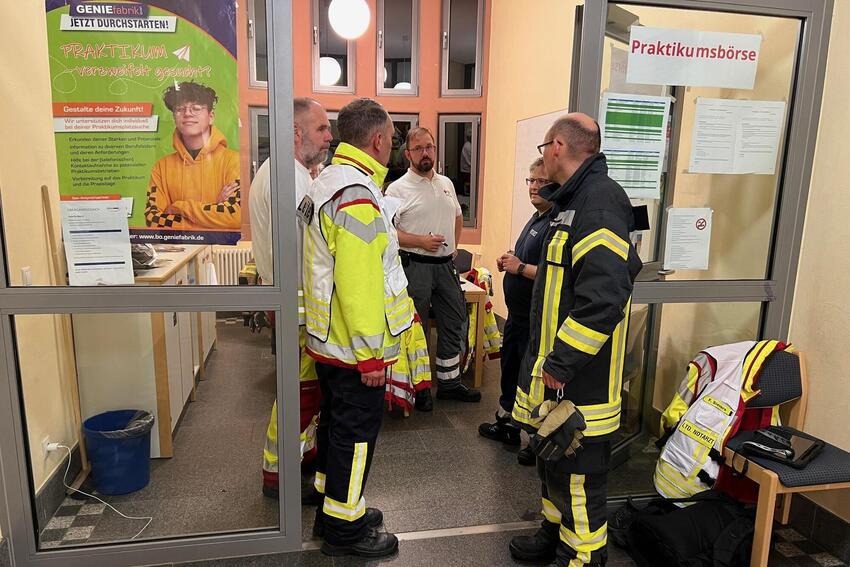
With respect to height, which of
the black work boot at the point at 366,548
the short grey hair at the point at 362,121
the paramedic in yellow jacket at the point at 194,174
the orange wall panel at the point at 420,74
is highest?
the orange wall panel at the point at 420,74

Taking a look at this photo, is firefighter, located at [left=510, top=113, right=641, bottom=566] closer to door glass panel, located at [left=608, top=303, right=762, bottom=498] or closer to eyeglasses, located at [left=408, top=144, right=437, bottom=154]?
door glass panel, located at [left=608, top=303, right=762, bottom=498]

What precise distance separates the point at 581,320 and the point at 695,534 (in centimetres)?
97

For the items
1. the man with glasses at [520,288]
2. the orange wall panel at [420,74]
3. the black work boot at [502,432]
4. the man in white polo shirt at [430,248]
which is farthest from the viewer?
the orange wall panel at [420,74]

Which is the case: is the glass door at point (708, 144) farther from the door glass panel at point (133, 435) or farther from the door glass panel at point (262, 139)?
the door glass panel at point (133, 435)

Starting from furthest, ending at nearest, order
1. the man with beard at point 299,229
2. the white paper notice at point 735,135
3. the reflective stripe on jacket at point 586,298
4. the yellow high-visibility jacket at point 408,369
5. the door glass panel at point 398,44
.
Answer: the door glass panel at point 398,44 → the yellow high-visibility jacket at point 408,369 → the white paper notice at point 735,135 → the man with beard at point 299,229 → the reflective stripe on jacket at point 586,298

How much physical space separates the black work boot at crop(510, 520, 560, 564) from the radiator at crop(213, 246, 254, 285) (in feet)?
4.76

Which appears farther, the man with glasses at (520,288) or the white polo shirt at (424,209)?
the white polo shirt at (424,209)

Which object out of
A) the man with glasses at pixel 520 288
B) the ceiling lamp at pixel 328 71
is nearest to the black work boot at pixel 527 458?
the man with glasses at pixel 520 288

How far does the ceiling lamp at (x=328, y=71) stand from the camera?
6293 mm

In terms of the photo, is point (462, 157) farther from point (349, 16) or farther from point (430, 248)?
point (430, 248)

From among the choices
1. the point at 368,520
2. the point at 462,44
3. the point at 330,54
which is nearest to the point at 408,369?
the point at 368,520

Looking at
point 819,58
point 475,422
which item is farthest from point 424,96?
point 819,58

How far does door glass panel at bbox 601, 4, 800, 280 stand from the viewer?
2271 millimetres

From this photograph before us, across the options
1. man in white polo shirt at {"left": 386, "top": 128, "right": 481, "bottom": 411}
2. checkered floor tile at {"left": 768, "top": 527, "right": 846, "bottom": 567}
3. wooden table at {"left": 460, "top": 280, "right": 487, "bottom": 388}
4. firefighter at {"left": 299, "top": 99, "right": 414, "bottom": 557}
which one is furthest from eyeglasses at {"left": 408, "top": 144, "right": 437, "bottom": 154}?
checkered floor tile at {"left": 768, "top": 527, "right": 846, "bottom": 567}
